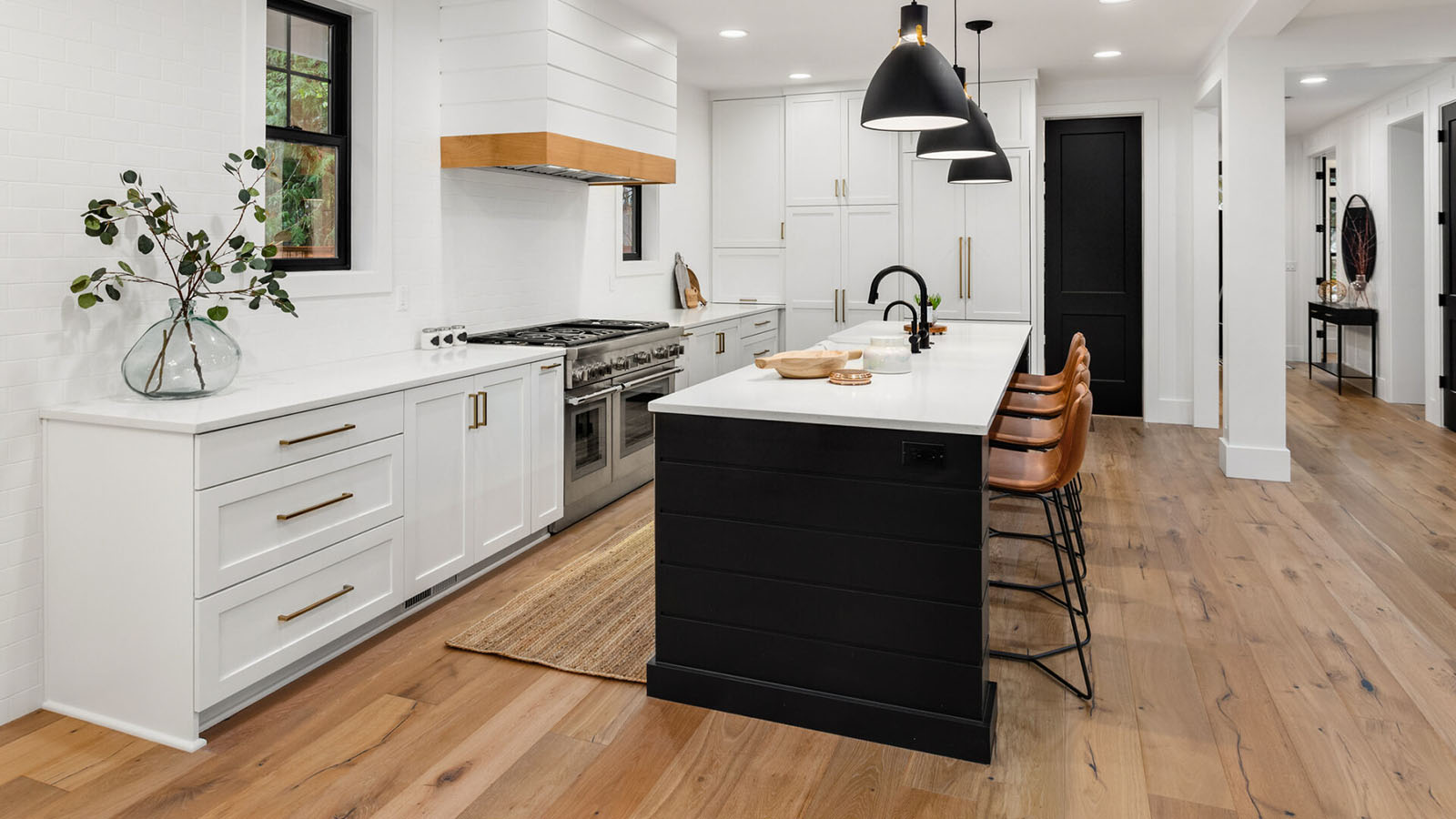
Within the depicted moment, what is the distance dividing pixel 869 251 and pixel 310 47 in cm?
427

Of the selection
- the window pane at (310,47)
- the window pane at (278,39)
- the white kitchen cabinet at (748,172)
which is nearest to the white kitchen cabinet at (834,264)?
the white kitchen cabinet at (748,172)

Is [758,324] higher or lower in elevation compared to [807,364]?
higher

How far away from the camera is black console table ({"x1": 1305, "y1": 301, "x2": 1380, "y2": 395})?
7957mm

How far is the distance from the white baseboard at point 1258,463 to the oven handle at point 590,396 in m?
3.51

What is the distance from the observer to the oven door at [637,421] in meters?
4.66

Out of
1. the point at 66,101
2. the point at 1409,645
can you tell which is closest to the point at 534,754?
the point at 66,101

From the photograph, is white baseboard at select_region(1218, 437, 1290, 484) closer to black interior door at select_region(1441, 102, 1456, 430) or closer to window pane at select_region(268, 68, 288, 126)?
black interior door at select_region(1441, 102, 1456, 430)

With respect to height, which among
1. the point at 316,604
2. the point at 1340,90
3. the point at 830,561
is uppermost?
the point at 1340,90

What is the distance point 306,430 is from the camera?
8.69 feet

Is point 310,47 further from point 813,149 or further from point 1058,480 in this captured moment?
point 813,149

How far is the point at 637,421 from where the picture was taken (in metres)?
4.86

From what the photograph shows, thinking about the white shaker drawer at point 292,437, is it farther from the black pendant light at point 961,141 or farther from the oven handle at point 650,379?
the black pendant light at point 961,141

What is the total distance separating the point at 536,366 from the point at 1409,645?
3.24m

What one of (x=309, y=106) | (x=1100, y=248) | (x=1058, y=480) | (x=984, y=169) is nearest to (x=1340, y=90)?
(x=1100, y=248)
